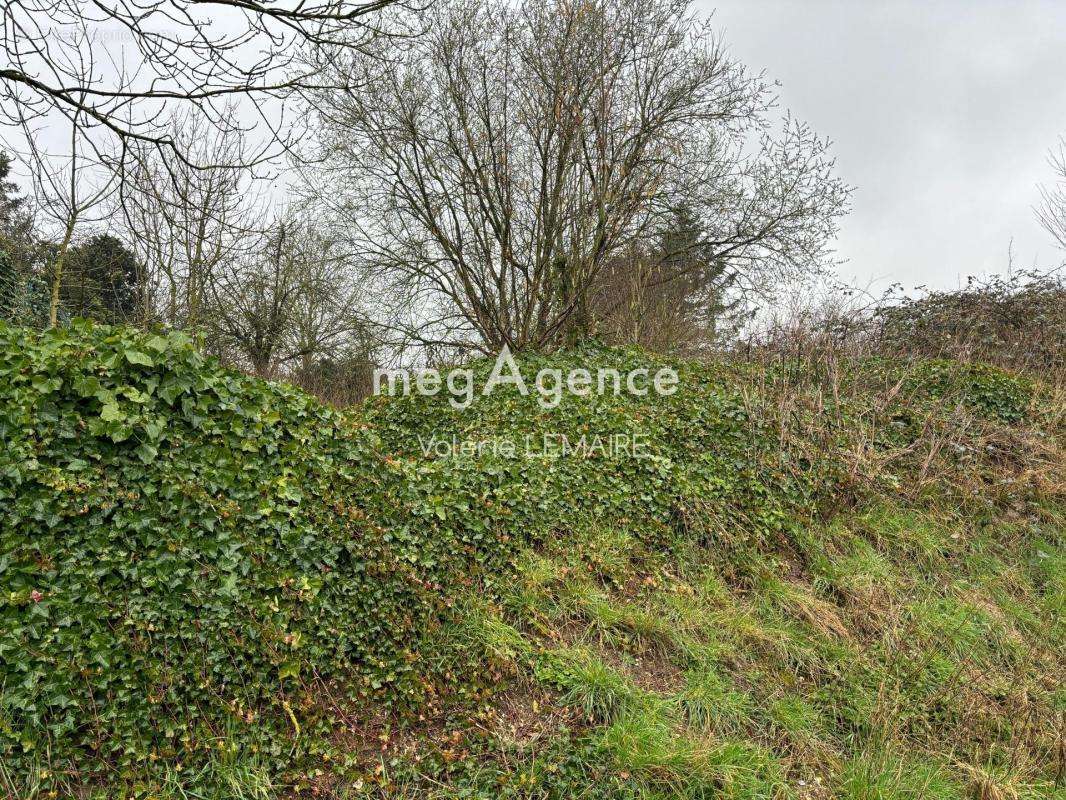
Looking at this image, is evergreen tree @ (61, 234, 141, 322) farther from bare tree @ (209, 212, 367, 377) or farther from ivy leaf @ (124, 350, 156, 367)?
ivy leaf @ (124, 350, 156, 367)

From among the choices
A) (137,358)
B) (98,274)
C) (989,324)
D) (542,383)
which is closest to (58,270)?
(98,274)

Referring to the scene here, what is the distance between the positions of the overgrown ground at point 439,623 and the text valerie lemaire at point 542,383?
4.62 ft

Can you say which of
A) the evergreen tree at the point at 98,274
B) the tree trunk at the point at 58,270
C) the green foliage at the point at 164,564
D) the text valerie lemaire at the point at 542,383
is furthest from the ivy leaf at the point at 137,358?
the evergreen tree at the point at 98,274

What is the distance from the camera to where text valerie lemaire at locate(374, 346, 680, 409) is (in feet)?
19.9

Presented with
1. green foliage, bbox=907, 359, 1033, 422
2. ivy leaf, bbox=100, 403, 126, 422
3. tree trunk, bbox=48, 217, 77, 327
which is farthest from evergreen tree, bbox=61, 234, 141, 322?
green foliage, bbox=907, 359, 1033, 422

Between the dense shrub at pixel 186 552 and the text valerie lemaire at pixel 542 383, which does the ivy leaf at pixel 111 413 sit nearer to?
the dense shrub at pixel 186 552

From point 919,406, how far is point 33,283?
12257 millimetres

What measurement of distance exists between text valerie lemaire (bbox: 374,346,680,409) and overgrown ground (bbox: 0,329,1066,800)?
1407 mm

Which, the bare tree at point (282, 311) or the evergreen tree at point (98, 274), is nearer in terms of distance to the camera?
the evergreen tree at point (98, 274)

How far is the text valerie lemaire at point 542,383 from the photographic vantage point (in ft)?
19.9

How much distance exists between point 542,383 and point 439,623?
337cm

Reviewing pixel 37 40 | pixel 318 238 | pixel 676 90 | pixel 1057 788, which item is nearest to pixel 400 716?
pixel 1057 788

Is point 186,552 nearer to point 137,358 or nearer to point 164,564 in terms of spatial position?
point 164,564

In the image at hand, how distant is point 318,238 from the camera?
10.7 m
